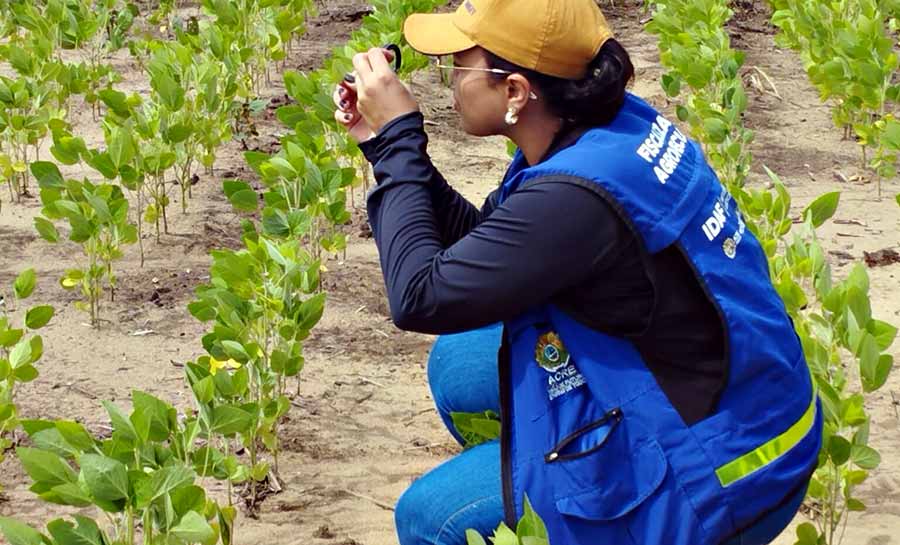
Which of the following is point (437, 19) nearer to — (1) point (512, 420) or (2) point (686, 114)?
(1) point (512, 420)

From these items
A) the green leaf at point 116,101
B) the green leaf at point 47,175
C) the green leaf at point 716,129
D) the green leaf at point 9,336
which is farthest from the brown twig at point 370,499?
the green leaf at point 716,129

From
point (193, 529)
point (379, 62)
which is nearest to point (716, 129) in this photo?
point (379, 62)

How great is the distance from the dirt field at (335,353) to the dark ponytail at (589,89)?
1020mm

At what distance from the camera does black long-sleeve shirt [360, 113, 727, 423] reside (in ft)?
6.33

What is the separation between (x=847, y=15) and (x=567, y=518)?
4.26 m

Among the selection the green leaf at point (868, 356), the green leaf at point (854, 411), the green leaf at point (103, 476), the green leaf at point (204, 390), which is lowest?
the green leaf at point (854, 411)

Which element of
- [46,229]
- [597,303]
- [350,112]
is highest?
[350,112]

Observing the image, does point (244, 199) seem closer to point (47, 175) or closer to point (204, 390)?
point (47, 175)

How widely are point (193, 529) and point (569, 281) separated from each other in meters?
0.61

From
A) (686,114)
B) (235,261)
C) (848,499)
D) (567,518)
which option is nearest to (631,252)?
(567,518)

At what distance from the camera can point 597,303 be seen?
78.3 inches

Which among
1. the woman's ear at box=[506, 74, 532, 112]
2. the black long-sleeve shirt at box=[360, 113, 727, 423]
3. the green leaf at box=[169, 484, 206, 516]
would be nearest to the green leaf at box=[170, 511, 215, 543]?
the green leaf at box=[169, 484, 206, 516]

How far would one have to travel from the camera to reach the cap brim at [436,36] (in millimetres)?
2107

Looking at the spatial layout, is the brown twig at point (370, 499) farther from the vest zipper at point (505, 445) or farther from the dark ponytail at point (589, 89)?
the dark ponytail at point (589, 89)
